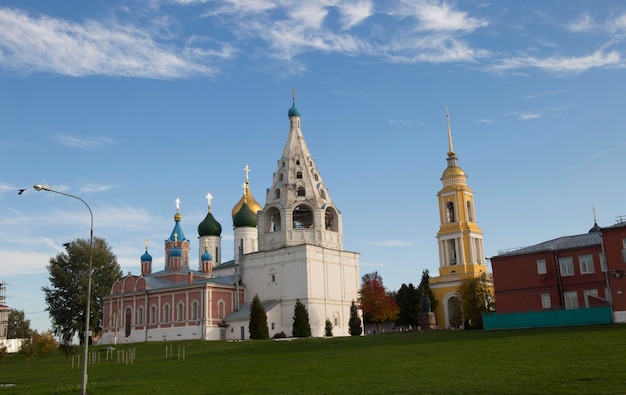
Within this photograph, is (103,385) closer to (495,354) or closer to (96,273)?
(495,354)

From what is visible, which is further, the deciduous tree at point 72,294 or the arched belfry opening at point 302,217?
the deciduous tree at point 72,294

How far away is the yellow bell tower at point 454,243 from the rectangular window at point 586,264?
68.6ft

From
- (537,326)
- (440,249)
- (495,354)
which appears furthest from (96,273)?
(495,354)

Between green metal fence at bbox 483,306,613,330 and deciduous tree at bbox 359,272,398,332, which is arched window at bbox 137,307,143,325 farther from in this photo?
green metal fence at bbox 483,306,613,330

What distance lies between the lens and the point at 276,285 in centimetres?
5572

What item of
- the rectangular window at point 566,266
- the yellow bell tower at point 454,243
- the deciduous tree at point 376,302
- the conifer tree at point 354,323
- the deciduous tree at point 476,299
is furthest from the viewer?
the yellow bell tower at point 454,243

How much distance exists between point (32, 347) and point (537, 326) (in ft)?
86.7

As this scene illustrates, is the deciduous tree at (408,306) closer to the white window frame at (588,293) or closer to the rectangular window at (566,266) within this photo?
the rectangular window at (566,266)

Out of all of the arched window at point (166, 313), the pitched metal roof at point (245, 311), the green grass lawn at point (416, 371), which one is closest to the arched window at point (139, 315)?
the arched window at point (166, 313)

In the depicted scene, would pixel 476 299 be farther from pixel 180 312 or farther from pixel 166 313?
pixel 166 313

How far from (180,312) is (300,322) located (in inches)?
492

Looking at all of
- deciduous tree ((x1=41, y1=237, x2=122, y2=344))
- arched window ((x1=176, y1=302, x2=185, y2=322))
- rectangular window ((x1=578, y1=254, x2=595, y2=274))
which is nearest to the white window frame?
rectangular window ((x1=578, y1=254, x2=595, y2=274))

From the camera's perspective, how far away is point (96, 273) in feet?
226

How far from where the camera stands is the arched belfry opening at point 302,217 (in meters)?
58.3
